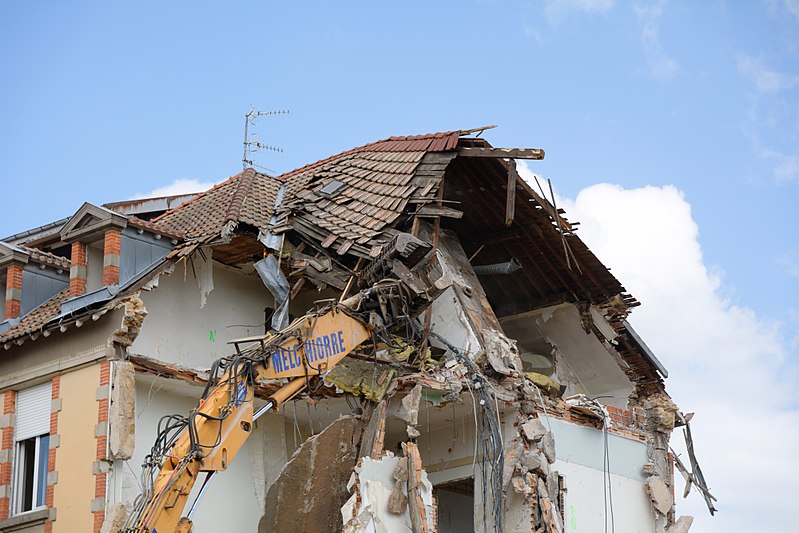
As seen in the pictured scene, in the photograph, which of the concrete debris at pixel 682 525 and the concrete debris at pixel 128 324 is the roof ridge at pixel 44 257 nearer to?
Result: the concrete debris at pixel 128 324

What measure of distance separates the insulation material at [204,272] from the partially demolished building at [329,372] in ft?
0.11

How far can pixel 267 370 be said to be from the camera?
14484 mm

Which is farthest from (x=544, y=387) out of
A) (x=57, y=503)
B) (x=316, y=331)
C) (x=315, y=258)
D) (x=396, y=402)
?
(x=57, y=503)

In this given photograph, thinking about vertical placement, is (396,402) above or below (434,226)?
below

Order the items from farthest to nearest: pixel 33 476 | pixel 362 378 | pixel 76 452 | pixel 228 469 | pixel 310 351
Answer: pixel 228 469 → pixel 362 378 → pixel 33 476 → pixel 76 452 → pixel 310 351

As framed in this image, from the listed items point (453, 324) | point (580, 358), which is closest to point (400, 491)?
point (453, 324)

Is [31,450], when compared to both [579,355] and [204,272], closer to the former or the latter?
[204,272]

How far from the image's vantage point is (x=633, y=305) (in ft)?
75.6

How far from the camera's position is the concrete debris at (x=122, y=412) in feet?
54.3

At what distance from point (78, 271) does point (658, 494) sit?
11.3 metres

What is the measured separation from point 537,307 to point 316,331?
8.48 meters

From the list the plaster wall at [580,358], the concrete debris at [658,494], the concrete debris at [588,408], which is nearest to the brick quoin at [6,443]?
the concrete debris at [588,408]

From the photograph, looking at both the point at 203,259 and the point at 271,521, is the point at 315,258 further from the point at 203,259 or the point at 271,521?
the point at 271,521

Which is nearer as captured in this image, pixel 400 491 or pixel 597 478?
pixel 400 491
